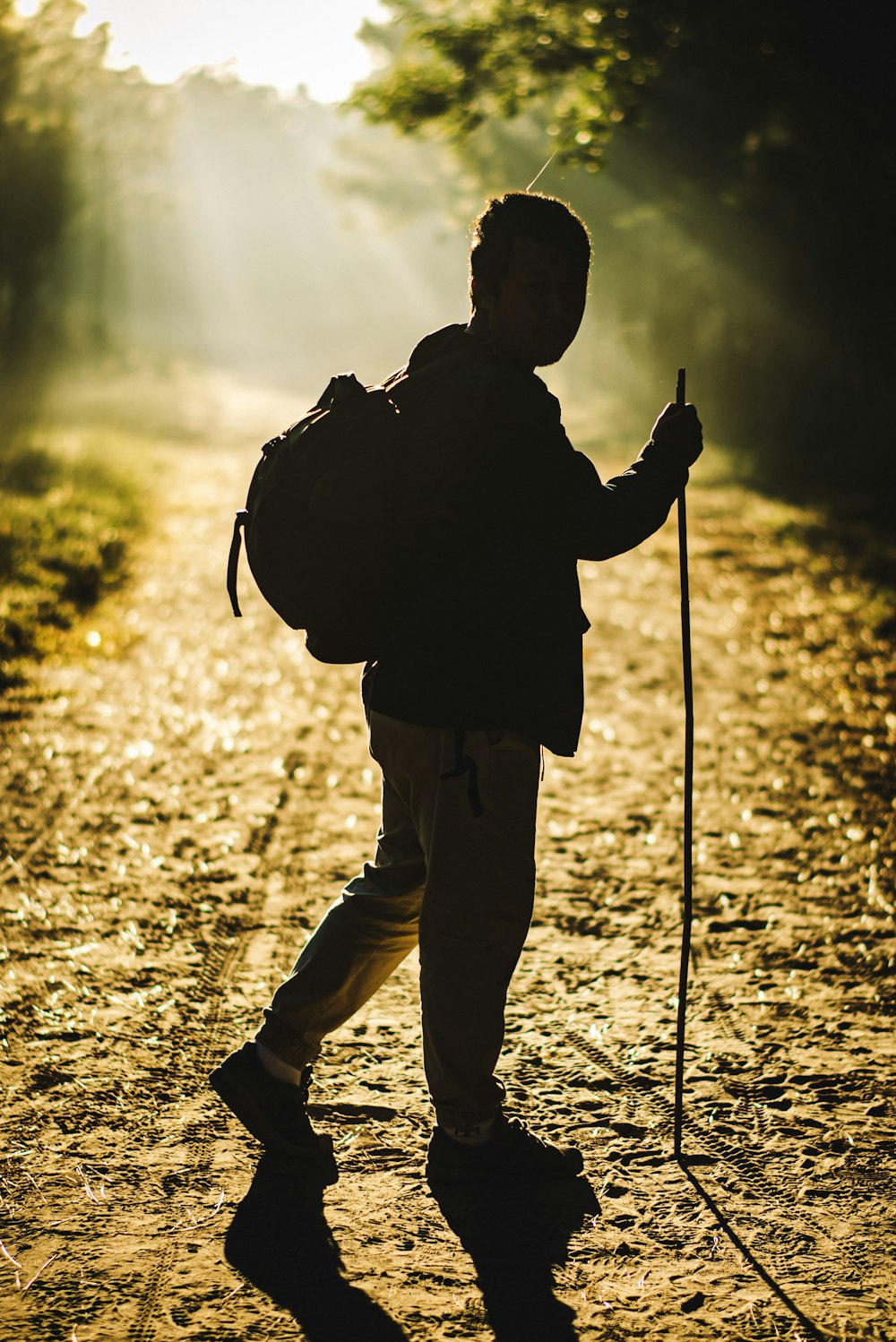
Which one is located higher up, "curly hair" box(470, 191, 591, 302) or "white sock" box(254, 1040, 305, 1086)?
"curly hair" box(470, 191, 591, 302)

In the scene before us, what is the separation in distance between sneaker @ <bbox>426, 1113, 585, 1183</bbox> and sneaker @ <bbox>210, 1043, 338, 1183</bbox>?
0.25 metres

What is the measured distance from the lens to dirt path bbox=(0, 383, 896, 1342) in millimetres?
2662

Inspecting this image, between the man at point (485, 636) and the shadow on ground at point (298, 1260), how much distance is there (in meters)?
0.10

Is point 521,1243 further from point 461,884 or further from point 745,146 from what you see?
point 745,146

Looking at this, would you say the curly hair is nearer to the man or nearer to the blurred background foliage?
the man

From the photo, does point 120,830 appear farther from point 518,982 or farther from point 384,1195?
point 384,1195

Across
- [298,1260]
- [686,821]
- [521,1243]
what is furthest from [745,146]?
[298,1260]

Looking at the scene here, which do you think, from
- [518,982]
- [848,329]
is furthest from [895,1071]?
[848,329]

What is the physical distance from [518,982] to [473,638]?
1718 millimetres

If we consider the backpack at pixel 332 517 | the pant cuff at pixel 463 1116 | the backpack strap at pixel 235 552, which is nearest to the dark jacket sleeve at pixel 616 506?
the backpack at pixel 332 517

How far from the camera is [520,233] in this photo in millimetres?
2797

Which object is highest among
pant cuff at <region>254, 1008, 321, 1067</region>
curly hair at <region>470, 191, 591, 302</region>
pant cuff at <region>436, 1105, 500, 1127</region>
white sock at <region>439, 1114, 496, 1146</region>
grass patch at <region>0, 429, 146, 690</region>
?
curly hair at <region>470, 191, 591, 302</region>

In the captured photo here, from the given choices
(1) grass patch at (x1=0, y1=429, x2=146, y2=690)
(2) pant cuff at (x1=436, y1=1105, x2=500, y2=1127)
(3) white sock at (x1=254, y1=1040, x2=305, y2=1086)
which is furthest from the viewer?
(1) grass patch at (x1=0, y1=429, x2=146, y2=690)

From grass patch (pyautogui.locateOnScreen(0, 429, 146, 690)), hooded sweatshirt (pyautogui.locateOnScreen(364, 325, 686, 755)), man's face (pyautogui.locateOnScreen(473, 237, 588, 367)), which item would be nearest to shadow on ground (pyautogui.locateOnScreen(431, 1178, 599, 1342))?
hooded sweatshirt (pyautogui.locateOnScreen(364, 325, 686, 755))
